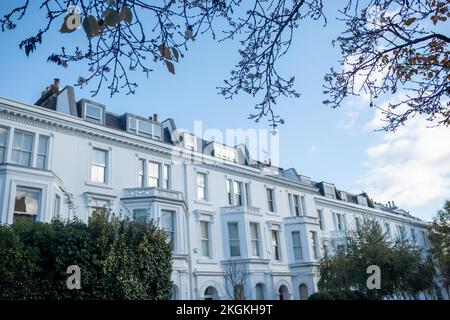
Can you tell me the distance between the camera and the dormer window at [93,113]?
21562 millimetres

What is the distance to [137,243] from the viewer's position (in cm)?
1497

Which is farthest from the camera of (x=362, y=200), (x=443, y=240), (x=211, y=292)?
(x=362, y=200)

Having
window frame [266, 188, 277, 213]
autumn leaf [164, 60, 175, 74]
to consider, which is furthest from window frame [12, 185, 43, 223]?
window frame [266, 188, 277, 213]

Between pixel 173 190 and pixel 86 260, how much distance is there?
9.69 m

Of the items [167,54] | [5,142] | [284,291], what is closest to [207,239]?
[284,291]

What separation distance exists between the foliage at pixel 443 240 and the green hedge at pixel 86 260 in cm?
2766

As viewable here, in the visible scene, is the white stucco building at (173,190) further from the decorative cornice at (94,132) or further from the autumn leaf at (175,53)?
the autumn leaf at (175,53)

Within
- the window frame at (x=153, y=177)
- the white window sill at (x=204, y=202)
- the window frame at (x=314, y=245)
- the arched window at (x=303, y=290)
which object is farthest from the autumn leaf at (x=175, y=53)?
the window frame at (x=314, y=245)

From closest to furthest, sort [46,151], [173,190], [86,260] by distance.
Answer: [86,260], [46,151], [173,190]

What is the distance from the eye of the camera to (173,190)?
2266cm

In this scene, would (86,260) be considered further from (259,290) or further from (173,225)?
(259,290)

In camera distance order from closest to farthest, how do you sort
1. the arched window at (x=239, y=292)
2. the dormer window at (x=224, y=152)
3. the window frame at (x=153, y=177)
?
the arched window at (x=239, y=292), the window frame at (x=153, y=177), the dormer window at (x=224, y=152)
